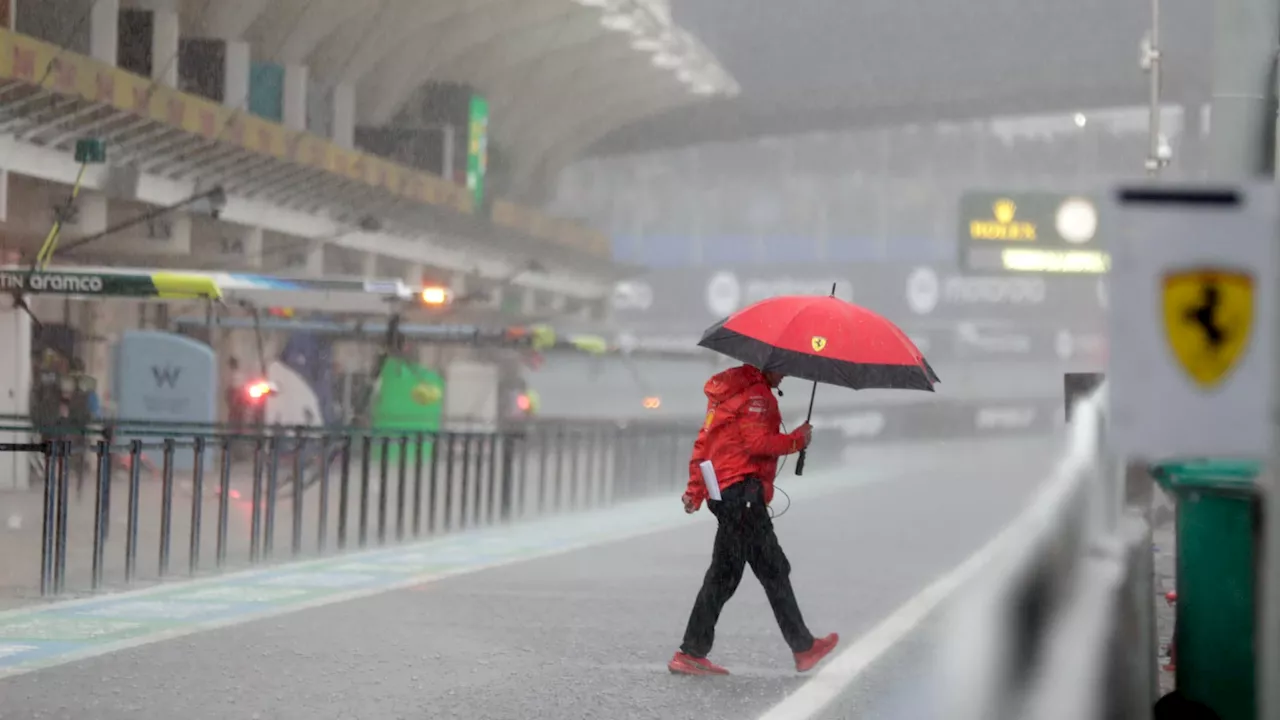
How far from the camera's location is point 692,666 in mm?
9539

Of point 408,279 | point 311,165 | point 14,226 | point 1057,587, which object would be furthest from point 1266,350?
point 408,279

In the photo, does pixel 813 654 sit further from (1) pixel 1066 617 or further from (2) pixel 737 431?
(1) pixel 1066 617

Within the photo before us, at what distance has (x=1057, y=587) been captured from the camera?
5293 mm

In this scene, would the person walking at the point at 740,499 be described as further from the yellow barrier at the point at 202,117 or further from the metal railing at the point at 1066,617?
the yellow barrier at the point at 202,117

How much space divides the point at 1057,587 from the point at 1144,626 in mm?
1318

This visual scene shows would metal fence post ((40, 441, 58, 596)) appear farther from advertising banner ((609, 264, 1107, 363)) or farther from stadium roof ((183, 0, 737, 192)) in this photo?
advertising banner ((609, 264, 1107, 363))

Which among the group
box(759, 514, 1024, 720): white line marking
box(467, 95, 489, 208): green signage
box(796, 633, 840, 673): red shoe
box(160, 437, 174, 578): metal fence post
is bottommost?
box(759, 514, 1024, 720): white line marking


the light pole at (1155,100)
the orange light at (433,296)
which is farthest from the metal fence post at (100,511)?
the light pole at (1155,100)

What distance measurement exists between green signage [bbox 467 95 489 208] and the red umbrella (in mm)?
39900

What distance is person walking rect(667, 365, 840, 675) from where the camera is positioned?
30.2 ft

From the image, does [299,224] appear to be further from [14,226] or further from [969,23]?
[969,23]

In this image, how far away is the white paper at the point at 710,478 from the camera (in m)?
9.15

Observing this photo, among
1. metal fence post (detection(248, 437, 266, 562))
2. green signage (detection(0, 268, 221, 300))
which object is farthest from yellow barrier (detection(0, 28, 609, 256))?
metal fence post (detection(248, 437, 266, 562))

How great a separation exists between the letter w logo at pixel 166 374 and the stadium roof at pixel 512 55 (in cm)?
804
